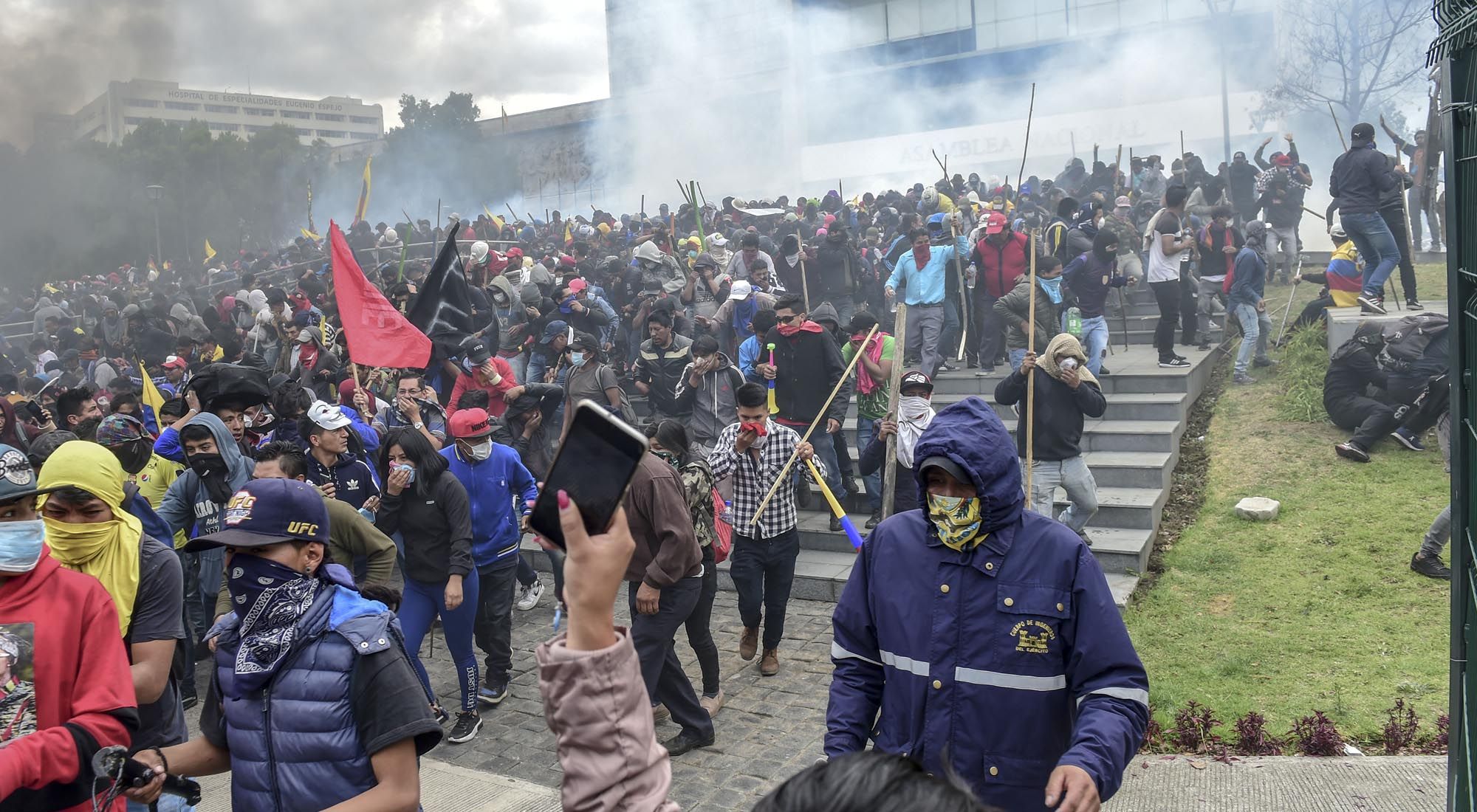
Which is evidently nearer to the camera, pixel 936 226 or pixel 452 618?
pixel 452 618

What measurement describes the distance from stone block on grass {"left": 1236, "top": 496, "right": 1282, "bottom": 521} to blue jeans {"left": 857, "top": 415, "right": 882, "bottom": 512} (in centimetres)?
290

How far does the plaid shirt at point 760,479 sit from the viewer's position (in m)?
6.97

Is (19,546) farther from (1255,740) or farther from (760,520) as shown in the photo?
(1255,740)

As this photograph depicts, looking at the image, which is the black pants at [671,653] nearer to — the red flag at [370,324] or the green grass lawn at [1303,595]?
the green grass lawn at [1303,595]

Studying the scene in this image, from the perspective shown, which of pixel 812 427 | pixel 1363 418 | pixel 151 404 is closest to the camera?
pixel 812 427

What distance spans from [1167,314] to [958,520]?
10154 mm

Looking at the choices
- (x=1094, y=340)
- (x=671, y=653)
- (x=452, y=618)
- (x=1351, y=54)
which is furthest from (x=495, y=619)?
(x=1351, y=54)

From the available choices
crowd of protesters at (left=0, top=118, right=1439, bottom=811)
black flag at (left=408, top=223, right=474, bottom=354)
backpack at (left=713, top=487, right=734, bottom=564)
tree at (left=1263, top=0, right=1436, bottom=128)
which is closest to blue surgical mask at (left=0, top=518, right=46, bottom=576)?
crowd of protesters at (left=0, top=118, right=1439, bottom=811)

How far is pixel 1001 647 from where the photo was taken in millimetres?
2686

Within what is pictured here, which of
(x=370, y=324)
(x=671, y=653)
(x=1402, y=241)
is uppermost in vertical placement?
(x=1402, y=241)

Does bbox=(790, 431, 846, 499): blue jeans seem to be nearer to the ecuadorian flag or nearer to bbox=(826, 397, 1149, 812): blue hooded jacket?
the ecuadorian flag

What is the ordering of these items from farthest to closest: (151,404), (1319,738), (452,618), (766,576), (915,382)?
1. (151,404)
2. (915,382)
3. (766,576)
4. (452,618)
5. (1319,738)

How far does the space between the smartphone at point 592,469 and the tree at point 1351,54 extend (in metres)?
23.9

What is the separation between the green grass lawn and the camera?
5.93 m
